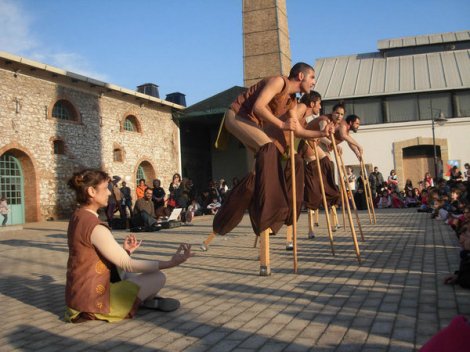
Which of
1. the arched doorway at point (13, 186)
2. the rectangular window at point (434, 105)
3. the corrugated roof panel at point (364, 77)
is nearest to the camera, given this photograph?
the arched doorway at point (13, 186)

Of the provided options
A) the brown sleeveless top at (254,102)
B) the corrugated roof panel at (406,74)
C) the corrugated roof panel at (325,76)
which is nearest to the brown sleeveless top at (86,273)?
the brown sleeveless top at (254,102)

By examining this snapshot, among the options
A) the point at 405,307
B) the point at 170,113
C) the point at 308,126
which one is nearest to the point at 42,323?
the point at 405,307

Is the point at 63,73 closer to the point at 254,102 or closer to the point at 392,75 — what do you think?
the point at 254,102

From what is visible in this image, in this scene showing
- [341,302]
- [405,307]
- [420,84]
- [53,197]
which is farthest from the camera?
[420,84]

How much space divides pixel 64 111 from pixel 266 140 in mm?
20343

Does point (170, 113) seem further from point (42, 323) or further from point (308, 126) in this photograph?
point (42, 323)

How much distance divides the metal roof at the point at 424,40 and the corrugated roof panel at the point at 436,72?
1.72 meters

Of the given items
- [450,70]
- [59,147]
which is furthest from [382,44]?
[59,147]

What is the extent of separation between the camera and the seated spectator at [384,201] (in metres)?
18.8

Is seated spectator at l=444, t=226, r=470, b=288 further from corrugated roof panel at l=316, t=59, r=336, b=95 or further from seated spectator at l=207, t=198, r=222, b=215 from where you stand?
corrugated roof panel at l=316, t=59, r=336, b=95

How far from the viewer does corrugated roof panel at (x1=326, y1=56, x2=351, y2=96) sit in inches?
1179

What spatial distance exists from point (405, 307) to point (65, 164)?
70.0 feet

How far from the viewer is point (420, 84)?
28.5 m

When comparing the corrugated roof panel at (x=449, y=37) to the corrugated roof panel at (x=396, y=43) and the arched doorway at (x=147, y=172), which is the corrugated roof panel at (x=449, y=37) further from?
the arched doorway at (x=147, y=172)
